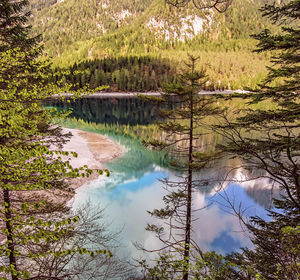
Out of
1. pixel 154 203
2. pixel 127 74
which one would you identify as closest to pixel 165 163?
pixel 154 203

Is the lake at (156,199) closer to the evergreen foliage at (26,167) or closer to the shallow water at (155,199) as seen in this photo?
the shallow water at (155,199)

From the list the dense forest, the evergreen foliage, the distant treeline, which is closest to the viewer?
the evergreen foliage

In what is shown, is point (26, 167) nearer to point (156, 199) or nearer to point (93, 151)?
point (156, 199)

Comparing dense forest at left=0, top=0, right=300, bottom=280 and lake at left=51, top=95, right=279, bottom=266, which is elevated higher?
dense forest at left=0, top=0, right=300, bottom=280

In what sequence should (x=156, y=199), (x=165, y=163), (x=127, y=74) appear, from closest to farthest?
(x=156, y=199), (x=165, y=163), (x=127, y=74)

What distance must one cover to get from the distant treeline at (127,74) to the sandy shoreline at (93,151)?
68.3 metres

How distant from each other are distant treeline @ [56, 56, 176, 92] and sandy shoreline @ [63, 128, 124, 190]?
6834 cm

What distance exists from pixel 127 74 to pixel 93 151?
9655 cm

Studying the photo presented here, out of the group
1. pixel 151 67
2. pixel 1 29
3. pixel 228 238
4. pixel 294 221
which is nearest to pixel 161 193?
pixel 228 238

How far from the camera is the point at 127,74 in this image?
397 feet

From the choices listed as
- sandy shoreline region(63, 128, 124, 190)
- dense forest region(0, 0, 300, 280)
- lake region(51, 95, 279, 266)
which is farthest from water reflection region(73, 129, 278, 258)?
sandy shoreline region(63, 128, 124, 190)

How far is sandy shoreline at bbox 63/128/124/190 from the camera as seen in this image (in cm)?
2580

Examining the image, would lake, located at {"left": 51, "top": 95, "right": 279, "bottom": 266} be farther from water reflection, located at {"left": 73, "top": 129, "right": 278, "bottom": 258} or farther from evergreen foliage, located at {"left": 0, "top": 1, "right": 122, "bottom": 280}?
evergreen foliage, located at {"left": 0, "top": 1, "right": 122, "bottom": 280}

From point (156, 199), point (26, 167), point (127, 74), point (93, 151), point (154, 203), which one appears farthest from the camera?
point (127, 74)
